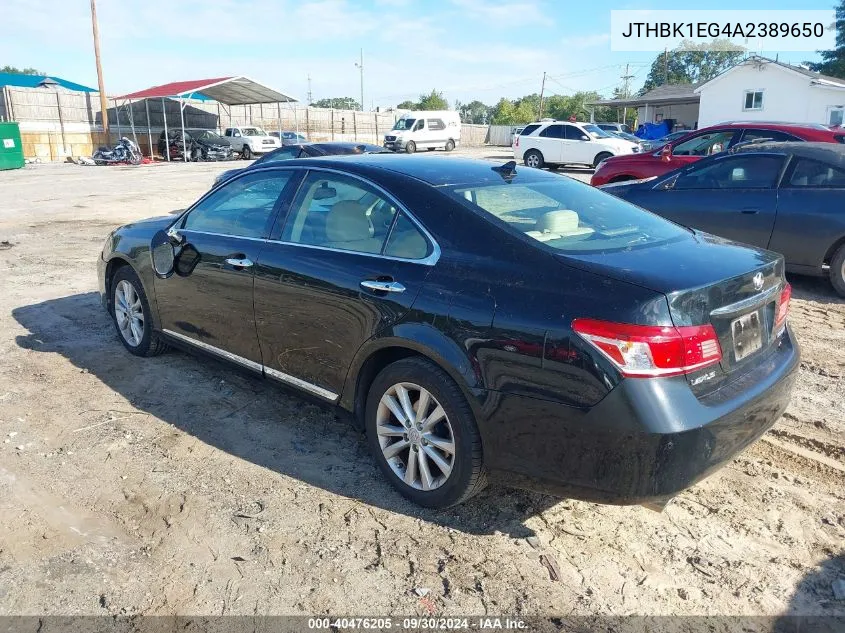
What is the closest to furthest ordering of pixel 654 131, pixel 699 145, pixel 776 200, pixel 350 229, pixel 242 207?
pixel 350 229, pixel 242 207, pixel 776 200, pixel 699 145, pixel 654 131

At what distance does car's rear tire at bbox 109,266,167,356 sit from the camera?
5.07 meters

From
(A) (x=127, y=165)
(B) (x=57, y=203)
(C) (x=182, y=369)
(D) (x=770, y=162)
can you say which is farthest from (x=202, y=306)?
(A) (x=127, y=165)

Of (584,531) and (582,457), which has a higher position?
(582,457)

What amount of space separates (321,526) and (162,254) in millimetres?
2524

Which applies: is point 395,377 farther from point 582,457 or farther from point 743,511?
point 743,511

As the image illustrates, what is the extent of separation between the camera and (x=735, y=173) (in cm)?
749

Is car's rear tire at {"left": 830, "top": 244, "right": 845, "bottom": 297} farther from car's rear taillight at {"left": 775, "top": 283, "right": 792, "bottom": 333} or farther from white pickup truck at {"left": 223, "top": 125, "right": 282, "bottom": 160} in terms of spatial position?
white pickup truck at {"left": 223, "top": 125, "right": 282, "bottom": 160}

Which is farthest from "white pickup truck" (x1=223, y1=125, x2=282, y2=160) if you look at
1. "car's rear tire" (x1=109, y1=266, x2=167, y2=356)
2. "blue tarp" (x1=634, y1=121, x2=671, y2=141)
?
"car's rear tire" (x1=109, y1=266, x2=167, y2=356)

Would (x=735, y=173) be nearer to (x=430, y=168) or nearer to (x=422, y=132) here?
(x=430, y=168)

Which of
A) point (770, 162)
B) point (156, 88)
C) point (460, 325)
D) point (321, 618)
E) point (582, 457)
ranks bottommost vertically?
point (321, 618)

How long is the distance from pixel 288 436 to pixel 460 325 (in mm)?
1597

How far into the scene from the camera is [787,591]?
2.69 meters

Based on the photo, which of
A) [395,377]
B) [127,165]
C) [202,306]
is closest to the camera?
[395,377]

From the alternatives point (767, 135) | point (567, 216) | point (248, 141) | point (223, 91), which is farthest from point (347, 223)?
point (223, 91)
